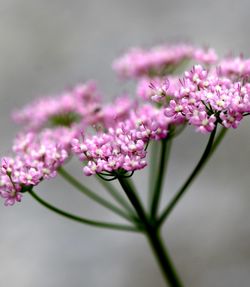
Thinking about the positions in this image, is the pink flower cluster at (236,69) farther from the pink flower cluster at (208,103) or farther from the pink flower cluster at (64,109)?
the pink flower cluster at (64,109)

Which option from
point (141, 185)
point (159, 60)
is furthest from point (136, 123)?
point (141, 185)

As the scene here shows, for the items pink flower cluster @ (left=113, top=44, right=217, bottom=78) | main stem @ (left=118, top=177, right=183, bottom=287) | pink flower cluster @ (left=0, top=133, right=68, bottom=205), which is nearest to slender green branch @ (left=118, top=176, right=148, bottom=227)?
main stem @ (left=118, top=177, right=183, bottom=287)

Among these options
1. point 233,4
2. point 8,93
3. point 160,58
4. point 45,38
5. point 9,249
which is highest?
point 45,38

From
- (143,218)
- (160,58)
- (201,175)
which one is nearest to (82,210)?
(201,175)

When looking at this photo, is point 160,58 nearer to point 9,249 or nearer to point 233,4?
point 9,249

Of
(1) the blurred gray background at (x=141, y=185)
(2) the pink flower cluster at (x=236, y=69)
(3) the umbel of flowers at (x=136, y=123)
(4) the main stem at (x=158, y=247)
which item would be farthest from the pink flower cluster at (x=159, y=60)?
(1) the blurred gray background at (x=141, y=185)

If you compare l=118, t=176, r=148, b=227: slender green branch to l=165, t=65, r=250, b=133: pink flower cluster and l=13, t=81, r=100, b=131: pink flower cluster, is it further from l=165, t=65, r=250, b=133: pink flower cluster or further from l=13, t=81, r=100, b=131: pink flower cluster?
l=13, t=81, r=100, b=131: pink flower cluster
